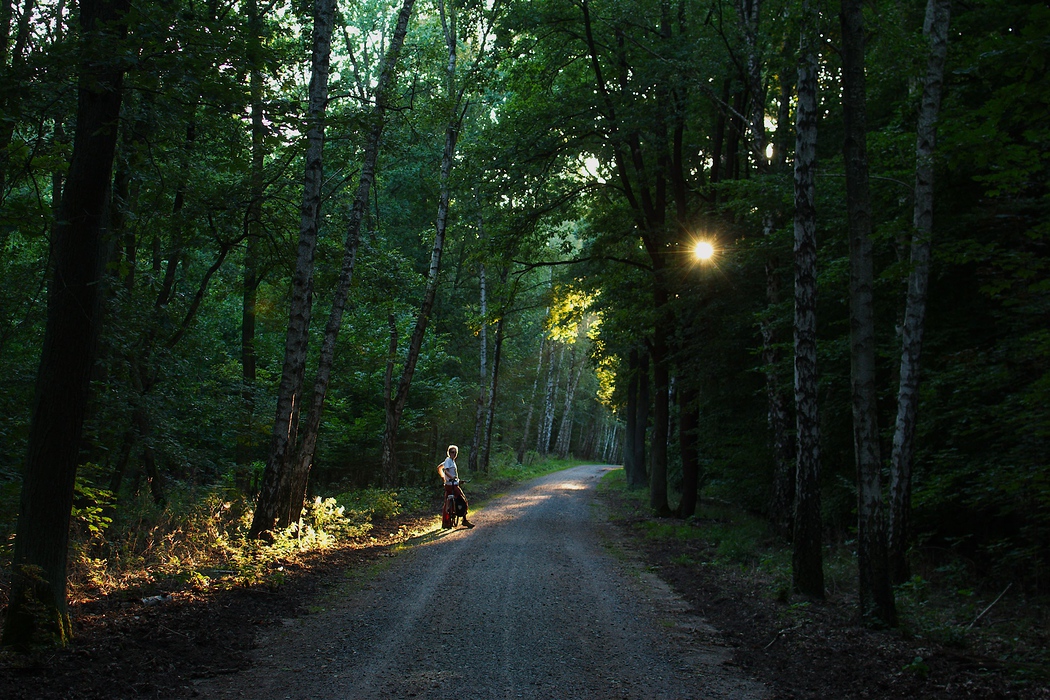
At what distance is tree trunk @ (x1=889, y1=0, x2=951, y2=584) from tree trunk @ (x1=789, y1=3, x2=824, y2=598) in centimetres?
94

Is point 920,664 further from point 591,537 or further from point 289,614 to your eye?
point 591,537

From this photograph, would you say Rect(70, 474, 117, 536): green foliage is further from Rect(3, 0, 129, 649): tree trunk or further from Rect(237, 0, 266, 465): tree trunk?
Rect(237, 0, 266, 465): tree trunk

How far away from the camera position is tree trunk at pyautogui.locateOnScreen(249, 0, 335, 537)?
36.0 feet

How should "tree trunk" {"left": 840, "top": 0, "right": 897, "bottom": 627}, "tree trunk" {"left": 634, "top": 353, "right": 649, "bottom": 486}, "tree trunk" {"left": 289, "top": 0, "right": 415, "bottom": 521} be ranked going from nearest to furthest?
"tree trunk" {"left": 840, "top": 0, "right": 897, "bottom": 627}
"tree trunk" {"left": 289, "top": 0, "right": 415, "bottom": 521}
"tree trunk" {"left": 634, "top": 353, "right": 649, "bottom": 486}

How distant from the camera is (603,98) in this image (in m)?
17.3

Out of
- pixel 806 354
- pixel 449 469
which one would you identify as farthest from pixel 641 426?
pixel 806 354

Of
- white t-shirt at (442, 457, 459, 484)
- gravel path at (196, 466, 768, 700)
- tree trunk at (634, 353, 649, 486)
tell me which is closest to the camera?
gravel path at (196, 466, 768, 700)

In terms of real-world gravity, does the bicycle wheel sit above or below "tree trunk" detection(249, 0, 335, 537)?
below

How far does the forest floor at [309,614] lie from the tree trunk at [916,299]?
136 centimetres

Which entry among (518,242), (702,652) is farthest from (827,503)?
(518,242)

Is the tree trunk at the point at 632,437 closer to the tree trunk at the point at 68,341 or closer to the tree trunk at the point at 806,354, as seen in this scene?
the tree trunk at the point at 806,354

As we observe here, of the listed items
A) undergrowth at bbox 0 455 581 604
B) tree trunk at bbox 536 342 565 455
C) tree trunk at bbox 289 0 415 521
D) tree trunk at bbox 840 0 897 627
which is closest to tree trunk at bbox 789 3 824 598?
tree trunk at bbox 840 0 897 627

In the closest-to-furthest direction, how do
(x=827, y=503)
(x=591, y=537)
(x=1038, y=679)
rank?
(x=1038, y=679) → (x=827, y=503) → (x=591, y=537)

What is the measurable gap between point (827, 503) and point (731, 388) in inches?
154
